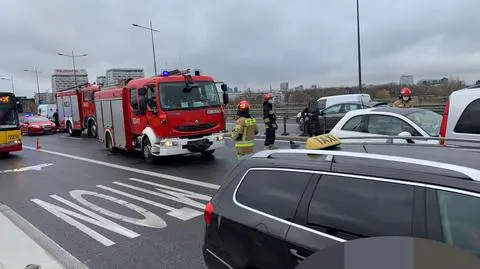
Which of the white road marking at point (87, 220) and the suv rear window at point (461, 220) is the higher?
the suv rear window at point (461, 220)

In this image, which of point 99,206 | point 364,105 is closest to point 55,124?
point 364,105

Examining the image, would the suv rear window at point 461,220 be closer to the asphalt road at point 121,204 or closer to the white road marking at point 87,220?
the asphalt road at point 121,204

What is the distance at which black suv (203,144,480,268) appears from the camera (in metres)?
2.16

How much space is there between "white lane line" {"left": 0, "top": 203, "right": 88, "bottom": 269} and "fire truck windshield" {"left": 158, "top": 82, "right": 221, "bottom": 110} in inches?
255

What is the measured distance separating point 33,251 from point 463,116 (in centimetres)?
554

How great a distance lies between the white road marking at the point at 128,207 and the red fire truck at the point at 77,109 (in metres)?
14.9

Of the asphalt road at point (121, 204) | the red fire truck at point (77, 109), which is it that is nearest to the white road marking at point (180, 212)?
the asphalt road at point (121, 204)

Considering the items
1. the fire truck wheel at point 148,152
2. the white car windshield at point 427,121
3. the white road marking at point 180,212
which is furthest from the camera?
the fire truck wheel at point 148,152

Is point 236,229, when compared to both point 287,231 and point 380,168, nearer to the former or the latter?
point 287,231

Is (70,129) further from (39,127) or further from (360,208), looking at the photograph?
(360,208)

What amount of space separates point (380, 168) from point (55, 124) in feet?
109

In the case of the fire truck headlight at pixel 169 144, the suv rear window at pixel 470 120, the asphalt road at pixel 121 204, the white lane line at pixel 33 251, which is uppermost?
the suv rear window at pixel 470 120

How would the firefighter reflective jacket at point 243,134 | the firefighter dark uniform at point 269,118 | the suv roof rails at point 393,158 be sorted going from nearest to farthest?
the suv roof rails at point 393,158 < the firefighter reflective jacket at point 243,134 < the firefighter dark uniform at point 269,118

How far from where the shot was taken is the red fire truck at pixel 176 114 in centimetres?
1266
